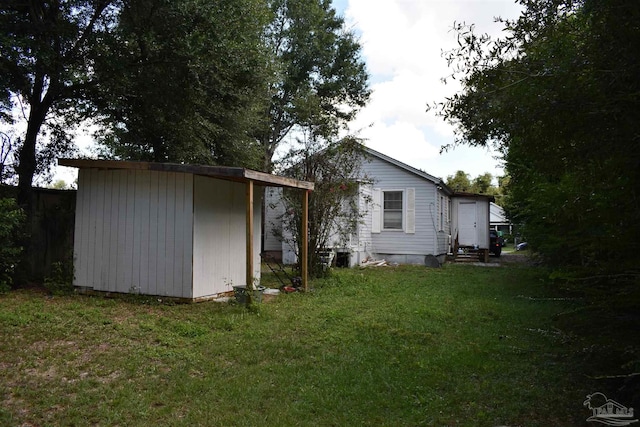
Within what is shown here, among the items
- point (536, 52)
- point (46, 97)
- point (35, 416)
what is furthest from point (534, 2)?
point (46, 97)

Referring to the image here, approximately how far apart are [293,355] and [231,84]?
6516mm

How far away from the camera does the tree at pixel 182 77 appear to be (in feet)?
26.5

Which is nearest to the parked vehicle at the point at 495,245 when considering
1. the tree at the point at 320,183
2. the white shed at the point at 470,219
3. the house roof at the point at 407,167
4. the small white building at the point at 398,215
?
the white shed at the point at 470,219

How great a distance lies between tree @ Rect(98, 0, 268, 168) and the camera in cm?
806

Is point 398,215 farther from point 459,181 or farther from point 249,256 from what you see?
point 459,181

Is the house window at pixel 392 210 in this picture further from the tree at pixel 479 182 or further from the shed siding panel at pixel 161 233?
the tree at pixel 479 182

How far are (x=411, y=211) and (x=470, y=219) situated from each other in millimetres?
3985

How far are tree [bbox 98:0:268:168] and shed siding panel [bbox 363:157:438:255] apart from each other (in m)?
5.81

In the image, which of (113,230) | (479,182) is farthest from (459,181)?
(113,230)

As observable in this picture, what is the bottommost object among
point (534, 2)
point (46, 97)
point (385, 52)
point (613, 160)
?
point (613, 160)

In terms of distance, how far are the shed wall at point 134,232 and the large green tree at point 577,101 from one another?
16.3 ft

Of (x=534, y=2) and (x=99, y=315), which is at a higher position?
(x=534, y=2)

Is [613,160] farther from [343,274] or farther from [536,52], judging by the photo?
[343,274]

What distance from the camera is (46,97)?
8477 mm
